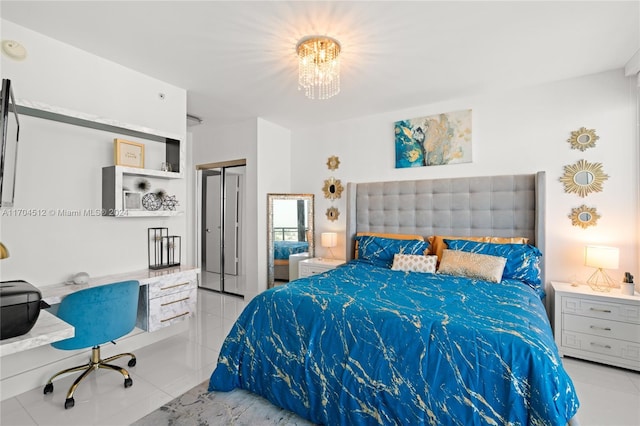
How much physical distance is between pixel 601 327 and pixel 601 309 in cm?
15

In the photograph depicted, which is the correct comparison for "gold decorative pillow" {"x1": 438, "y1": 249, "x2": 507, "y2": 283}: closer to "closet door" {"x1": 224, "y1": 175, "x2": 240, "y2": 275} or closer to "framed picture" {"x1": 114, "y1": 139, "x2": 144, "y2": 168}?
"framed picture" {"x1": 114, "y1": 139, "x2": 144, "y2": 168}

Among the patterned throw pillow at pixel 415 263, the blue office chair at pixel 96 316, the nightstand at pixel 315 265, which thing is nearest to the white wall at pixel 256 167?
the nightstand at pixel 315 265

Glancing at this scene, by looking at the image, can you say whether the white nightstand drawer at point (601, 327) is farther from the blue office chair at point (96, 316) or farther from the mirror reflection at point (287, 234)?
the blue office chair at point (96, 316)

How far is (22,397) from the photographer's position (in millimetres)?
2203

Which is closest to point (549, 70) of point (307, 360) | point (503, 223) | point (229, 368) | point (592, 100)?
point (592, 100)

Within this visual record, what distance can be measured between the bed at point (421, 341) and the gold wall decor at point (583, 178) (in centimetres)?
27

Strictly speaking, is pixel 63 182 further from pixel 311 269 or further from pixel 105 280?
pixel 311 269

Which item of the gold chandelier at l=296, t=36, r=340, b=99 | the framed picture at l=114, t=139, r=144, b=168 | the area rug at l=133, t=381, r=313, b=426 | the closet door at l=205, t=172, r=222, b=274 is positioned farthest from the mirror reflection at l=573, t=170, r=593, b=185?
the closet door at l=205, t=172, r=222, b=274

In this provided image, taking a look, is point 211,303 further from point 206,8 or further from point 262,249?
point 206,8

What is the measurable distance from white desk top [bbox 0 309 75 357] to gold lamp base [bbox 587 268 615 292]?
12.8ft

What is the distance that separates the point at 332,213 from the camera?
4633 mm

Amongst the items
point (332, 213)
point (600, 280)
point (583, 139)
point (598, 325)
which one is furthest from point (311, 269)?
point (583, 139)

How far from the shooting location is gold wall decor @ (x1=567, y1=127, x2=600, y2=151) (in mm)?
3035

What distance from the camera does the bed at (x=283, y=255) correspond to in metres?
4.67
